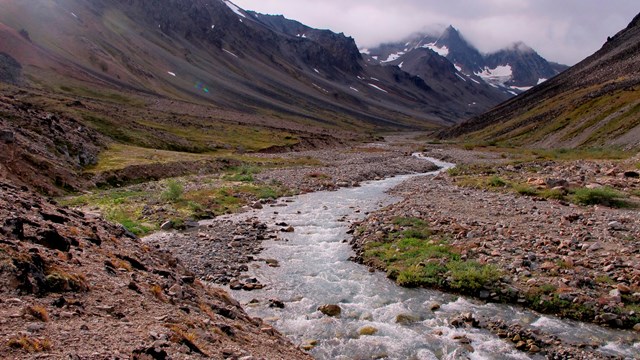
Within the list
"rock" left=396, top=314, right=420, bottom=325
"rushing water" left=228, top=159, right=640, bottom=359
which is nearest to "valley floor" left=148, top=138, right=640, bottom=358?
"rushing water" left=228, top=159, right=640, bottom=359

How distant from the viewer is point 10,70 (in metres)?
134

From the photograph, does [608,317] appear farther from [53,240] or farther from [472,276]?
[53,240]

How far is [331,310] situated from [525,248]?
1054 cm

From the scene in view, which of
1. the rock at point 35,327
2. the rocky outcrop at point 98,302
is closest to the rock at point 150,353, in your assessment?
the rocky outcrop at point 98,302

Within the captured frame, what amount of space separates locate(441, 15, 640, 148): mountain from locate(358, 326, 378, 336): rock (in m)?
79.0

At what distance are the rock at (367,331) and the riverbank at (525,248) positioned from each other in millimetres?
4738

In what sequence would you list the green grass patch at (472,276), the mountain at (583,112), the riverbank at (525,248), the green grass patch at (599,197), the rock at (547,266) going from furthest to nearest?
the mountain at (583,112)
the green grass patch at (599,197)
the rock at (547,266)
the green grass patch at (472,276)
the riverbank at (525,248)

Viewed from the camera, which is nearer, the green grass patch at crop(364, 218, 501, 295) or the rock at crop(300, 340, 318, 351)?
the rock at crop(300, 340, 318, 351)

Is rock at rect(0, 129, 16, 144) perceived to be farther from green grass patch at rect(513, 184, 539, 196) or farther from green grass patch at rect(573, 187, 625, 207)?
green grass patch at rect(573, 187, 625, 207)

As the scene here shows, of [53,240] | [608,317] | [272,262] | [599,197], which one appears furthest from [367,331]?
[599,197]

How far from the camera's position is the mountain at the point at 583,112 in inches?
3811

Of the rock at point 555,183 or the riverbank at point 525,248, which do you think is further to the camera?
the rock at point 555,183

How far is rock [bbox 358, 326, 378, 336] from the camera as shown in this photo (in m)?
16.2

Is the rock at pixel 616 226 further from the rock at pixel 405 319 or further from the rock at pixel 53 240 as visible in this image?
the rock at pixel 53 240
